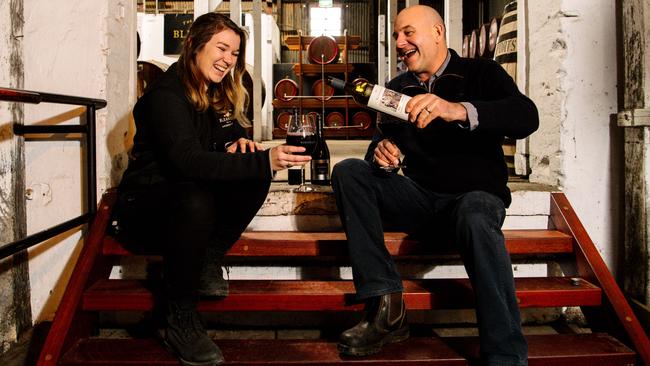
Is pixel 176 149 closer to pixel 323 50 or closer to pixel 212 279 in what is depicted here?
pixel 212 279

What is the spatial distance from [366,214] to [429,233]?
1.11 feet

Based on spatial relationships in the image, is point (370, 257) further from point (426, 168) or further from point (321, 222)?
point (321, 222)

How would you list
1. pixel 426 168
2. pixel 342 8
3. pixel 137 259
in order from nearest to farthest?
pixel 426 168 → pixel 137 259 → pixel 342 8

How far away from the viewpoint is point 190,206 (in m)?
1.63

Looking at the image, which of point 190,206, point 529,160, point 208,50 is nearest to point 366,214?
point 190,206

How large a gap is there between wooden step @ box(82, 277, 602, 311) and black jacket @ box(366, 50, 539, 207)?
36cm

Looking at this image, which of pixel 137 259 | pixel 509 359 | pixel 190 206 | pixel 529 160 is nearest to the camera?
pixel 509 359

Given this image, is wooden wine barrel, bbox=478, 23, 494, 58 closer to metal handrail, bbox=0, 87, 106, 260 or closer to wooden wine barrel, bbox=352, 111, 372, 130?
wooden wine barrel, bbox=352, 111, 372, 130

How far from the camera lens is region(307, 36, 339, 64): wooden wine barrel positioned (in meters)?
8.96

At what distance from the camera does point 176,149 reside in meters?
1.65

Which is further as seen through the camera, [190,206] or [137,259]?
[137,259]

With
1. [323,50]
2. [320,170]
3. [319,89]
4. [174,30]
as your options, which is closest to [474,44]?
[319,89]

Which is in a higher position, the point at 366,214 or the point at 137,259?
the point at 366,214

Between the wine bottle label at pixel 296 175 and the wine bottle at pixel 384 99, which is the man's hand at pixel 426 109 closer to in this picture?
the wine bottle at pixel 384 99
